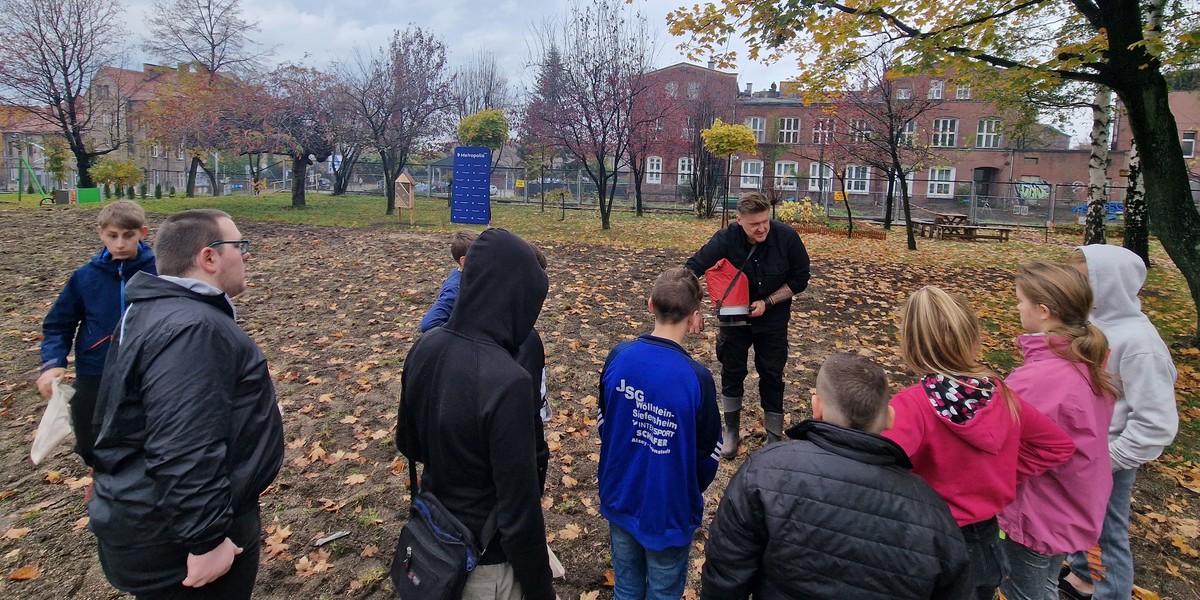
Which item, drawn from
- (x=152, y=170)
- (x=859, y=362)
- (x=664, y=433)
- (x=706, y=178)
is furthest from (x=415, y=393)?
(x=152, y=170)

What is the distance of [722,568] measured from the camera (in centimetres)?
185

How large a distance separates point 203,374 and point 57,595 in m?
2.27

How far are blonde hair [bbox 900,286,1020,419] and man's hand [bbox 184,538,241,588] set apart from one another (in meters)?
2.22

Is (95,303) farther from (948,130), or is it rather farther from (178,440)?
(948,130)

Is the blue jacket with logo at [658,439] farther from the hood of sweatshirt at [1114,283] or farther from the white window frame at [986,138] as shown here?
the white window frame at [986,138]

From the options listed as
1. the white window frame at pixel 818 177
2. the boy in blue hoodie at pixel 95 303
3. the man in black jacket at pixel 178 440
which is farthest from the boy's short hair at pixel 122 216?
the white window frame at pixel 818 177

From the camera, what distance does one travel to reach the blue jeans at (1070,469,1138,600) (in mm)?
2762

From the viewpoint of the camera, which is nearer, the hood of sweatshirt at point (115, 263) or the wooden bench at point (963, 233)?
the hood of sweatshirt at point (115, 263)

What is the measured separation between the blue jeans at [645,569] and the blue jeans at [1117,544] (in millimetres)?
1991

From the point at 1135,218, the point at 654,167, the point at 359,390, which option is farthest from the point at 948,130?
the point at 359,390

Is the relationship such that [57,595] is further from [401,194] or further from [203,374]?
[401,194]

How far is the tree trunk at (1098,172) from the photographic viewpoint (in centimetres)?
1338

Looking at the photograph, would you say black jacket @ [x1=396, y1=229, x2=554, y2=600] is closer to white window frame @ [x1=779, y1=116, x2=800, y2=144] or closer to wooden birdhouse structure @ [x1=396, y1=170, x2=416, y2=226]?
wooden birdhouse structure @ [x1=396, y1=170, x2=416, y2=226]

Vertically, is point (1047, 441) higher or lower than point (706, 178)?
lower
